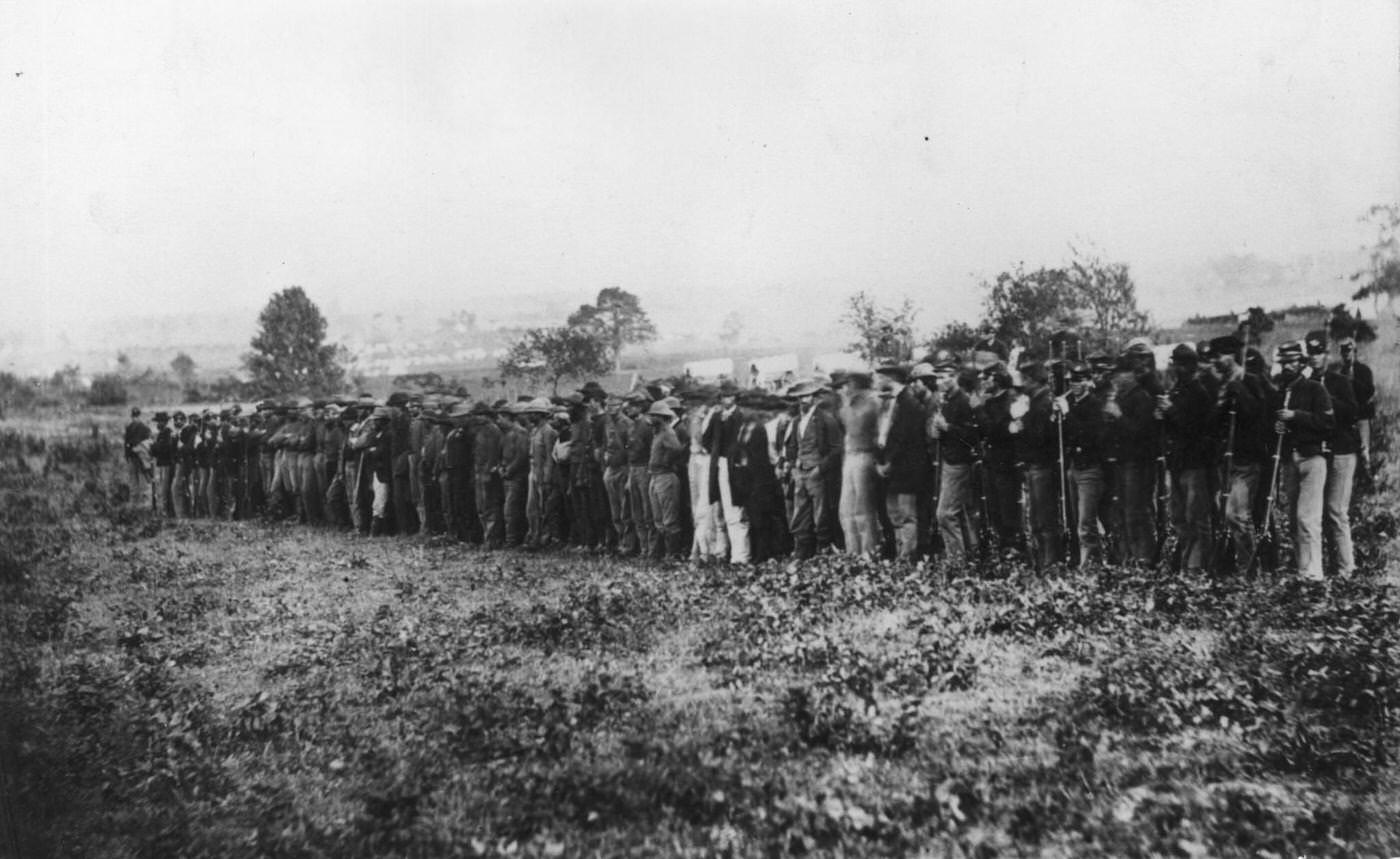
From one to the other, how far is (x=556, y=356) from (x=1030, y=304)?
3.11 m

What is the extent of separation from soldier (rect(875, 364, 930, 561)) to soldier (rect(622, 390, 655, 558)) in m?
2.21

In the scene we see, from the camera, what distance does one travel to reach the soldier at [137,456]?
20.0 feet

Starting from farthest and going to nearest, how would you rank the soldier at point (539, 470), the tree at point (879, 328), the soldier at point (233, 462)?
1. the soldier at point (539, 470)
2. the soldier at point (233, 462)
3. the tree at point (879, 328)

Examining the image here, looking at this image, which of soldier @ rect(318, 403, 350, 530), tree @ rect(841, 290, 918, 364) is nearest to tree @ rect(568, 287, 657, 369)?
tree @ rect(841, 290, 918, 364)

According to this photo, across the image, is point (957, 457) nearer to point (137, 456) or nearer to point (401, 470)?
point (401, 470)

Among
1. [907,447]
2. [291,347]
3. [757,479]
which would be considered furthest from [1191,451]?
[291,347]

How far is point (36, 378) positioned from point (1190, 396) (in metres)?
6.82


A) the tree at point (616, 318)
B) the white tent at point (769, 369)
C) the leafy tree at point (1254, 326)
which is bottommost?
the white tent at point (769, 369)

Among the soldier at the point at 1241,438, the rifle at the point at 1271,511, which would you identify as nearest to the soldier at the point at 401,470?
the soldier at the point at 1241,438

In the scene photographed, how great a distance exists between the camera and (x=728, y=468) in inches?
304

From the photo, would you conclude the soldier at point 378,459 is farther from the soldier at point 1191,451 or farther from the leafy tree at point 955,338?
the soldier at point 1191,451

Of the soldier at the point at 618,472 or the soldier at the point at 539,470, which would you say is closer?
the soldier at the point at 618,472

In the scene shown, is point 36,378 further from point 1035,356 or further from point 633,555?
point 1035,356

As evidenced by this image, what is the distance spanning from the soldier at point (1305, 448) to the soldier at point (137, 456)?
7063mm
